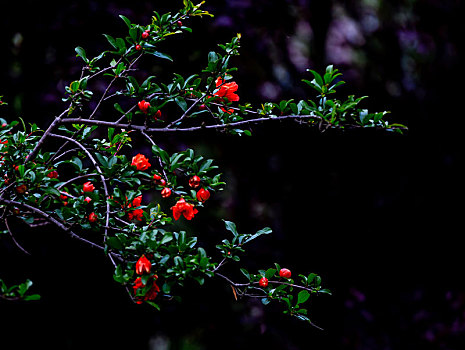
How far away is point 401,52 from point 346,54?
60 cm

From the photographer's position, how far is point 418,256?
2402 millimetres

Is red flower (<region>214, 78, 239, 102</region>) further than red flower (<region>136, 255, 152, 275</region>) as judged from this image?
Yes

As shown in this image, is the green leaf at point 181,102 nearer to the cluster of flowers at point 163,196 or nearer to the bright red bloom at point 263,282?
the cluster of flowers at point 163,196

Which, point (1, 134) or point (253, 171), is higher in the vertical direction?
point (1, 134)

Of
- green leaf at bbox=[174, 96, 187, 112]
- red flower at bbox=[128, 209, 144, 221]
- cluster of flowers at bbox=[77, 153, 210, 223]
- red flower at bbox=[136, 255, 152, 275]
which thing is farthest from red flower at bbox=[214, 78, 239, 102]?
red flower at bbox=[136, 255, 152, 275]

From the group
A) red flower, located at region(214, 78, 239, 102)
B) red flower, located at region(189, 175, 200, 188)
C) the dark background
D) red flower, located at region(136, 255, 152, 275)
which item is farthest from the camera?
the dark background

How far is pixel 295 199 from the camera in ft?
8.11

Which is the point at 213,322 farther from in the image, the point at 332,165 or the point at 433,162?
the point at 433,162

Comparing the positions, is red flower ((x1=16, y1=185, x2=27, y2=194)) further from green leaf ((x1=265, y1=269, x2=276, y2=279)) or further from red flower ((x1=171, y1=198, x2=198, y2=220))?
green leaf ((x1=265, y1=269, x2=276, y2=279))

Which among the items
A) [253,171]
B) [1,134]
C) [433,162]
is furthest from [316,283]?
[433,162]

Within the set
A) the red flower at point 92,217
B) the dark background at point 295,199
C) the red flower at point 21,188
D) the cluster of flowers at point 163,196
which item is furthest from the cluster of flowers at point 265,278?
the dark background at point 295,199

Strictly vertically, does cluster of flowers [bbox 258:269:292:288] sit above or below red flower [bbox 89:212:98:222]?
below

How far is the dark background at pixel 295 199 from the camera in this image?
1971 millimetres

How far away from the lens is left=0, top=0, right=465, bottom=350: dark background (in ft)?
6.47
